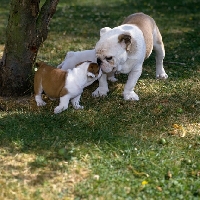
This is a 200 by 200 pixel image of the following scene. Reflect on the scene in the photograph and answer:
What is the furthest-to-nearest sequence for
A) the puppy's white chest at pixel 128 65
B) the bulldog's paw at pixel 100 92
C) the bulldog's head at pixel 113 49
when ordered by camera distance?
the bulldog's paw at pixel 100 92, the puppy's white chest at pixel 128 65, the bulldog's head at pixel 113 49

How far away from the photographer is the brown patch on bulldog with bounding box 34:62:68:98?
18.2 feet

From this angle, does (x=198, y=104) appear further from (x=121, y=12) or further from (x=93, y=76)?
(x=121, y=12)

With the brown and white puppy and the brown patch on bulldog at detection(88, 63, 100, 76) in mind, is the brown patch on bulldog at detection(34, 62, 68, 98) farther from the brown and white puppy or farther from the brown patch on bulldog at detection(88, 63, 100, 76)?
the brown patch on bulldog at detection(88, 63, 100, 76)

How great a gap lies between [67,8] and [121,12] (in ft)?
5.56

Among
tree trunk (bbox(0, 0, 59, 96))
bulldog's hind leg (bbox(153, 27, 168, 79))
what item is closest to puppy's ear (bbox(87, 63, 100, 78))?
tree trunk (bbox(0, 0, 59, 96))

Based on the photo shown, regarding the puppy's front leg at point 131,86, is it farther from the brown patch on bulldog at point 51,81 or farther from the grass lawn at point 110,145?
the brown patch on bulldog at point 51,81

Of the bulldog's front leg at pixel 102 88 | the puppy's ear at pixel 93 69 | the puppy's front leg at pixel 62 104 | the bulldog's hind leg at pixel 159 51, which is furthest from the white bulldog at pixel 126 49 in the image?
the puppy's front leg at pixel 62 104

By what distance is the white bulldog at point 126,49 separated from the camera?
5.64 meters

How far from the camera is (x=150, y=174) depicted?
4250mm

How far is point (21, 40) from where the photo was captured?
231 inches

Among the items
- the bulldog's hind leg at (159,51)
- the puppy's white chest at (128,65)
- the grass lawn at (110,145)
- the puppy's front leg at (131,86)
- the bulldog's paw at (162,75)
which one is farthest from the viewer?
the bulldog's paw at (162,75)

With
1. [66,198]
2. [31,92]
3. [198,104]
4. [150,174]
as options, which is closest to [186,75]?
[198,104]

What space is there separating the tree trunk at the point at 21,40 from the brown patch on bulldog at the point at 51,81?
35 cm

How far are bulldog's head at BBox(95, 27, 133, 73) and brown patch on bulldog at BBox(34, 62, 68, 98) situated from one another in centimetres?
51
